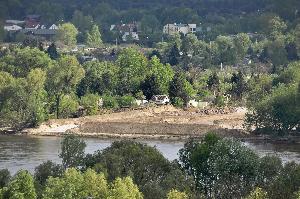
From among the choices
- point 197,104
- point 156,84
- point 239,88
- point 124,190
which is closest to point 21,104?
point 156,84

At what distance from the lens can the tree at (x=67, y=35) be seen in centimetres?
8556

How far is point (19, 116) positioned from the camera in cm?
5344

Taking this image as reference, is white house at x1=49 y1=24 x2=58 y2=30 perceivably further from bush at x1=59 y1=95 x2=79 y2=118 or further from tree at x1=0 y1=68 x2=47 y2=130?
tree at x1=0 y1=68 x2=47 y2=130

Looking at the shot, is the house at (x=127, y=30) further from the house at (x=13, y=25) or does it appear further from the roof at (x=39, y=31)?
the house at (x=13, y=25)

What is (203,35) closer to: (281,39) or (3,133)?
(281,39)

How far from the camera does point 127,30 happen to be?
94125mm

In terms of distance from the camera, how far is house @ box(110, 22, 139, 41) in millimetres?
91325

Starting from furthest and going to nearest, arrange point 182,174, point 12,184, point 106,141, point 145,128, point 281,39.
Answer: point 281,39
point 145,128
point 106,141
point 182,174
point 12,184

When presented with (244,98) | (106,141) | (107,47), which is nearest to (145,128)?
(106,141)

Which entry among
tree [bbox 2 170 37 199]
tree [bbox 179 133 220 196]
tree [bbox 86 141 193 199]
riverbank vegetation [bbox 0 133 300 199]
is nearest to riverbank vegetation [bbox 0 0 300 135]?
tree [bbox 179 133 220 196]

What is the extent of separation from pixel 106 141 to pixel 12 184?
73.2 ft

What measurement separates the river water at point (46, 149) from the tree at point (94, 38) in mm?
35539

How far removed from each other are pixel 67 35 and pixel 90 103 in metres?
29.5

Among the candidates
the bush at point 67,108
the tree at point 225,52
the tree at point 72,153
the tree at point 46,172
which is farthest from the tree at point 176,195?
the tree at point 225,52
